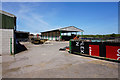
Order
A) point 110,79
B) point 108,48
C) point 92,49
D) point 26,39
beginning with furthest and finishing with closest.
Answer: point 26,39
point 92,49
point 108,48
point 110,79

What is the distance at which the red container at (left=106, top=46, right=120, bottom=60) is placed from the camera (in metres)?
6.04

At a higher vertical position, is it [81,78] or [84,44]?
[84,44]

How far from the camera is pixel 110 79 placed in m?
3.83

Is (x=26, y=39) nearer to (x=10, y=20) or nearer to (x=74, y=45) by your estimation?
(x=10, y=20)

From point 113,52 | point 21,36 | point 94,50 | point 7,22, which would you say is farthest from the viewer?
point 21,36

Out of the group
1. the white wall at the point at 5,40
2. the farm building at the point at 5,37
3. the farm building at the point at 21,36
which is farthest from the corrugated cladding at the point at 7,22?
the farm building at the point at 21,36

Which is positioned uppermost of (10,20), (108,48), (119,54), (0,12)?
(0,12)

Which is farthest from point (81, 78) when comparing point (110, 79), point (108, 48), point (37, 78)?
point (108, 48)

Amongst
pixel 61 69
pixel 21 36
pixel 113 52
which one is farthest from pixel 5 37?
pixel 21 36

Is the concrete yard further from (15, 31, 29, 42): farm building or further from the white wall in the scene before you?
(15, 31, 29, 42): farm building

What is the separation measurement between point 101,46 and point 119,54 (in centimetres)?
140

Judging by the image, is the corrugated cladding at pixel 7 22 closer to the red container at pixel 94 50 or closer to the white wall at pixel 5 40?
the white wall at pixel 5 40

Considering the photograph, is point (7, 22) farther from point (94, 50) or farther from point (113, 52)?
point (113, 52)

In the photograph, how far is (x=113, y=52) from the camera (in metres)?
6.22
